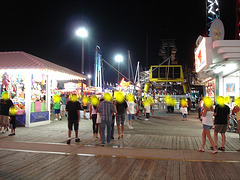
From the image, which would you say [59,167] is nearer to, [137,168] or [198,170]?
[137,168]

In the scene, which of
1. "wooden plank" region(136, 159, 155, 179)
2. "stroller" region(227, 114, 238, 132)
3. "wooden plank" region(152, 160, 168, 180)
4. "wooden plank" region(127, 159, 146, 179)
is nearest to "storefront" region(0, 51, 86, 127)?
"wooden plank" region(127, 159, 146, 179)

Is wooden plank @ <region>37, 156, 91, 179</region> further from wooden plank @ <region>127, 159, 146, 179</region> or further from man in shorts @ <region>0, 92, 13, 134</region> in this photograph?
man in shorts @ <region>0, 92, 13, 134</region>

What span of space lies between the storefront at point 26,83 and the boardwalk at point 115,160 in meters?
3.75

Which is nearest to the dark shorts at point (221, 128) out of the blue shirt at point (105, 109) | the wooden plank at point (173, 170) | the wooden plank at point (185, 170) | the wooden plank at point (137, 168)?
the wooden plank at point (185, 170)

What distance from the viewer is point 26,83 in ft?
40.5

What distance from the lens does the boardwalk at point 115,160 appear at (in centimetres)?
495

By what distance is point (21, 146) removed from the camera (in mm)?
7508

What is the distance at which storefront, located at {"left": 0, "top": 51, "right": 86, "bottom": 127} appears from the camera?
11664mm

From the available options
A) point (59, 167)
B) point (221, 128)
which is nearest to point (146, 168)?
point (59, 167)

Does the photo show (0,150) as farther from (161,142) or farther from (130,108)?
(130,108)

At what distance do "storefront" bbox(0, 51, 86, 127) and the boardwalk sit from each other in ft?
12.3

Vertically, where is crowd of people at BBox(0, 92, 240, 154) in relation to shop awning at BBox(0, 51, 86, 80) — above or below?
below

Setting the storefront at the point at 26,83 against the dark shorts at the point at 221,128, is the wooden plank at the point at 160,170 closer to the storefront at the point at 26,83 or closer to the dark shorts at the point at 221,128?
the dark shorts at the point at 221,128

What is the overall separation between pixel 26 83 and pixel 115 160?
8324 mm
